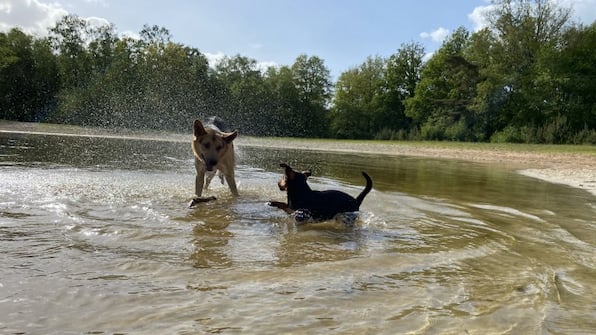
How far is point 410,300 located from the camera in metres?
3.43

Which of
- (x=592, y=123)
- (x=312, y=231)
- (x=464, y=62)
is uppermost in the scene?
(x=464, y=62)

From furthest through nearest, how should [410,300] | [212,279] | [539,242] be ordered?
[539,242]
[212,279]
[410,300]

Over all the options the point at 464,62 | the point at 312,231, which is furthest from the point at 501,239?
the point at 464,62

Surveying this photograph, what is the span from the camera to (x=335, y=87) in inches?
3145

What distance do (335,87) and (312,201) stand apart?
74974 mm

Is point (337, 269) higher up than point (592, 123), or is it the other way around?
point (592, 123)

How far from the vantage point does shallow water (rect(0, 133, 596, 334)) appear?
295 centimetres

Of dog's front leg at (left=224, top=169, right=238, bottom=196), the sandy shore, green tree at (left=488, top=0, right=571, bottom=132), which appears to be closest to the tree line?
green tree at (left=488, top=0, right=571, bottom=132)

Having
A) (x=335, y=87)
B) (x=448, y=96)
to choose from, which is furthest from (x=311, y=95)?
(x=448, y=96)

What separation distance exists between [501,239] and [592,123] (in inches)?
1875

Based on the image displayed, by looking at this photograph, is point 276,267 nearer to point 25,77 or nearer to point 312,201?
point 312,201

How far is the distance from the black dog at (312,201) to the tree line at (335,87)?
37.2 m

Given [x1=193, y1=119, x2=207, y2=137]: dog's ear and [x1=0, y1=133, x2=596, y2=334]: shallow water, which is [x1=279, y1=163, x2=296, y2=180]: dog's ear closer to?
[x1=0, y1=133, x2=596, y2=334]: shallow water

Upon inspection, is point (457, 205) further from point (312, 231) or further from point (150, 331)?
point (150, 331)
